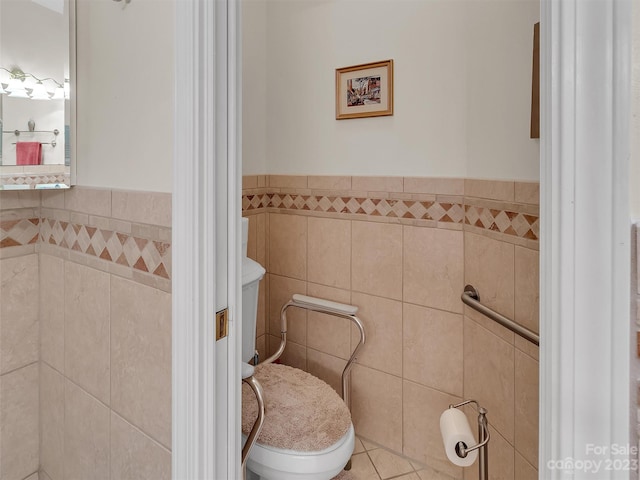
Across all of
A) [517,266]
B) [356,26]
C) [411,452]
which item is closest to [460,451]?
[517,266]

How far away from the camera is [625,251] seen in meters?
0.44

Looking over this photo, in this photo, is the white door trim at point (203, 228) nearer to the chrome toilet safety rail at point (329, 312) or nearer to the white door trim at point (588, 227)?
Answer: the white door trim at point (588, 227)

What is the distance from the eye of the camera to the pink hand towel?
110 cm

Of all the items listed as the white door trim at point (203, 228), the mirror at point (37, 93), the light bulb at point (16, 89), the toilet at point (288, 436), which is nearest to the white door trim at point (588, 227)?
the white door trim at point (203, 228)

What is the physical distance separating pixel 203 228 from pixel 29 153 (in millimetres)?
691

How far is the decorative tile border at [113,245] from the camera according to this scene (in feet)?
2.88

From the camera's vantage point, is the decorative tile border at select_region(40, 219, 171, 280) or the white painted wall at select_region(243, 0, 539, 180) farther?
the white painted wall at select_region(243, 0, 539, 180)

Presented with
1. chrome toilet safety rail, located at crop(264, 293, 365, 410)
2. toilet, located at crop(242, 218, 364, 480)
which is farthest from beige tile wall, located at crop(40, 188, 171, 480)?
chrome toilet safety rail, located at crop(264, 293, 365, 410)

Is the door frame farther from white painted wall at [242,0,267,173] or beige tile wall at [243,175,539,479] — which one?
white painted wall at [242,0,267,173]

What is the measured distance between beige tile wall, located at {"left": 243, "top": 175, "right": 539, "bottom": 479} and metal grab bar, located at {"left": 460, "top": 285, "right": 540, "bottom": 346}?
0.12 feet

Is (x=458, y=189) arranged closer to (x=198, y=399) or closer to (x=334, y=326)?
(x=334, y=326)

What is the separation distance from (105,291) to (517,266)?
48.7 inches

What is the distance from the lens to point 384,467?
1.90 meters

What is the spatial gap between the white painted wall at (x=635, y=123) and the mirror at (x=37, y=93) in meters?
1.24
